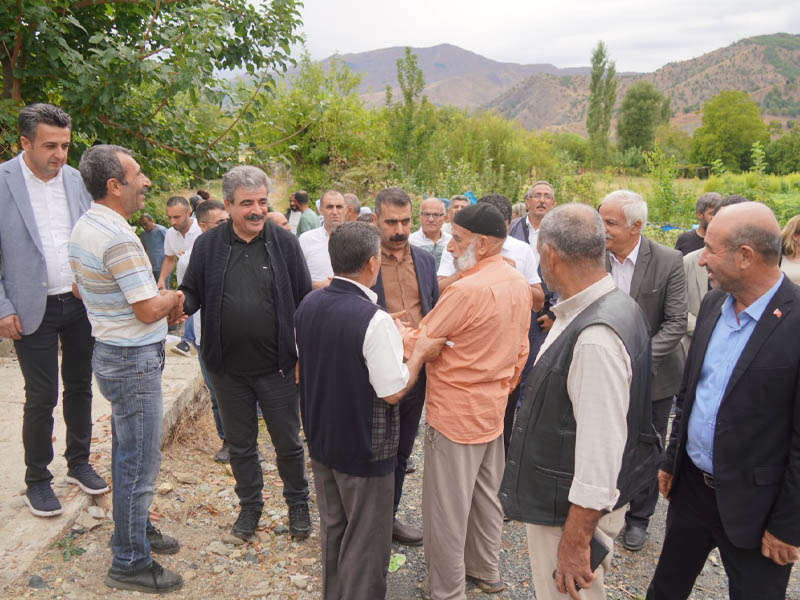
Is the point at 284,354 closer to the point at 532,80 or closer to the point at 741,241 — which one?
the point at 741,241

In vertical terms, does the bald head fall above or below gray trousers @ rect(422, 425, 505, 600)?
above

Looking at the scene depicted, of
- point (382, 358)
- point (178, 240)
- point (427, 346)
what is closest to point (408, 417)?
point (427, 346)

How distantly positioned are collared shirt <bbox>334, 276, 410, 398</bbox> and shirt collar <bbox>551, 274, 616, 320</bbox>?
82cm

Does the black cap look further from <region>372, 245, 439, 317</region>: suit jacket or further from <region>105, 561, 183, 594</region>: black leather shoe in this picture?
<region>105, 561, 183, 594</region>: black leather shoe

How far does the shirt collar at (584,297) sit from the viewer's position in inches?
76.8

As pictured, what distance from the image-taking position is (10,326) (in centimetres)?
298

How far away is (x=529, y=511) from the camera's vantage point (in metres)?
2.01

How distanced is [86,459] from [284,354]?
1527 mm

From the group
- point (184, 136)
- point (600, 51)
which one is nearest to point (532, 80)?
point (600, 51)

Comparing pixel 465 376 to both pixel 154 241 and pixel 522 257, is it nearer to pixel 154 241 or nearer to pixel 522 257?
pixel 522 257

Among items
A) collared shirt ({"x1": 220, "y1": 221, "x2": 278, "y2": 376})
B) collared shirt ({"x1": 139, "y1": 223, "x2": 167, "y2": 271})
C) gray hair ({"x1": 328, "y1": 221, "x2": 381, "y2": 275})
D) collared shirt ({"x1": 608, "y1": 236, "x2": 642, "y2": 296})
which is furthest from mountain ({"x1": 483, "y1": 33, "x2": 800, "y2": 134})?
gray hair ({"x1": 328, "y1": 221, "x2": 381, "y2": 275})

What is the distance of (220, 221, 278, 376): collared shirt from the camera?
3.33 meters

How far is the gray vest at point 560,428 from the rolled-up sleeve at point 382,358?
0.65 m

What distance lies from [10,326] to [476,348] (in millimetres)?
2582
